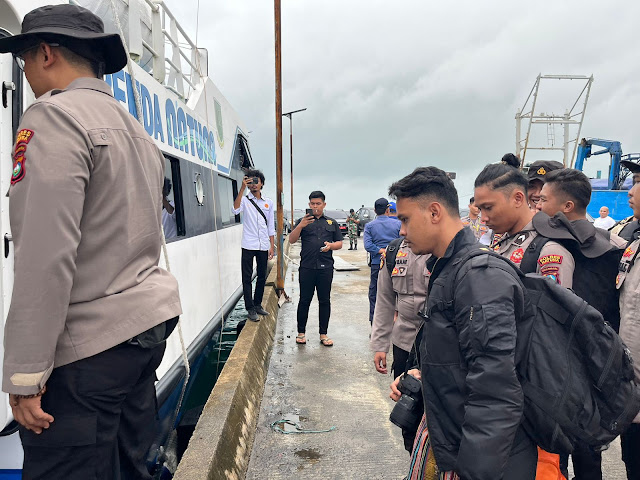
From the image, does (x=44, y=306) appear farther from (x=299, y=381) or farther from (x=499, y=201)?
(x=299, y=381)

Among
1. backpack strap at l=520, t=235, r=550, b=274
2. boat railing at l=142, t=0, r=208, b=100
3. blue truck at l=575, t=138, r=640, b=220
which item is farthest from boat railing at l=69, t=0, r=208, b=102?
blue truck at l=575, t=138, r=640, b=220

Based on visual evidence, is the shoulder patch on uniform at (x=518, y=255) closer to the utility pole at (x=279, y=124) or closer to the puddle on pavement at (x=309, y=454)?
the puddle on pavement at (x=309, y=454)

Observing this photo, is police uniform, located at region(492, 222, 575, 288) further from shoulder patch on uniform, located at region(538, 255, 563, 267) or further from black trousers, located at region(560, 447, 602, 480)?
black trousers, located at region(560, 447, 602, 480)

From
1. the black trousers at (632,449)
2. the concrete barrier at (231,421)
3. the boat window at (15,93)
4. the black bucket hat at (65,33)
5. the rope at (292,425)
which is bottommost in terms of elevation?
the rope at (292,425)

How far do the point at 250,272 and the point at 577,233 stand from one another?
3970 mm

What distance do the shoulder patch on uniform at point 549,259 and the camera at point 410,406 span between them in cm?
100

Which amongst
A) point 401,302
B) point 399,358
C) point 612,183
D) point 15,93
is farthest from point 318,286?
point 612,183

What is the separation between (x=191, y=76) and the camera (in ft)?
17.9

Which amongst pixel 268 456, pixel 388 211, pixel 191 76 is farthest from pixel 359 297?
pixel 268 456

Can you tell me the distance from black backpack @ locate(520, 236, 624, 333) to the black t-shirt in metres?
3.24

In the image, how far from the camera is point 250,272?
18.0 ft

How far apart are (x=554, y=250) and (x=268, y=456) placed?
2344 mm

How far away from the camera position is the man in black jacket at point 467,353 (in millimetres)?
1282

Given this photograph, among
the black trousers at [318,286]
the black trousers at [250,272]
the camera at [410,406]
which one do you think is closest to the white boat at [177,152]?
the black trousers at [250,272]
